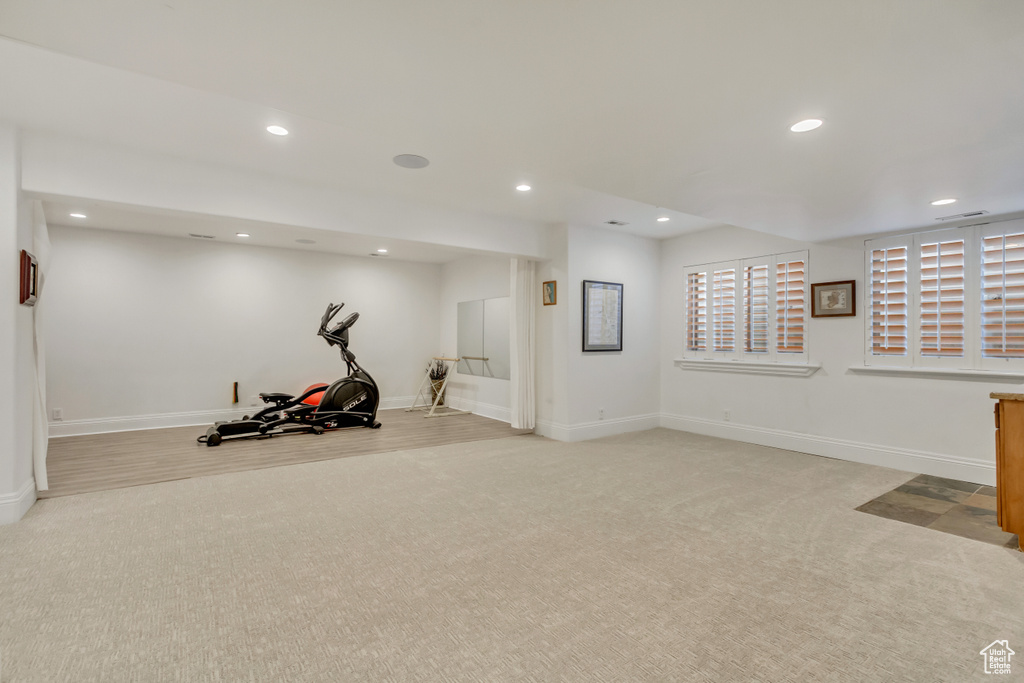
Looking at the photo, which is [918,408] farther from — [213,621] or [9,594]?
[9,594]

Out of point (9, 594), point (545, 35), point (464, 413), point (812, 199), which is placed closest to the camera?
point (545, 35)

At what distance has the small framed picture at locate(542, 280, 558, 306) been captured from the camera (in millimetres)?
5754

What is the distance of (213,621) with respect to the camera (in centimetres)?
200

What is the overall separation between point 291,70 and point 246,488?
10.5 ft

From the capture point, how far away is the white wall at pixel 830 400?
13.6 ft

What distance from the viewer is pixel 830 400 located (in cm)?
495

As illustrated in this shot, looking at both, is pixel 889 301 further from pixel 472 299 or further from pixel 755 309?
pixel 472 299

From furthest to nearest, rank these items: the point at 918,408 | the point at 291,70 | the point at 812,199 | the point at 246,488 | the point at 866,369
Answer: the point at 866,369 → the point at 918,408 → the point at 246,488 → the point at 812,199 → the point at 291,70

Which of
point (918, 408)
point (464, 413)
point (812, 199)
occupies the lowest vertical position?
point (464, 413)

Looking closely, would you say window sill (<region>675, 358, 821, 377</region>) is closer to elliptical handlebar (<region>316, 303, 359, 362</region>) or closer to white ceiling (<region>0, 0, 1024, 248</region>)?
white ceiling (<region>0, 0, 1024, 248</region>)

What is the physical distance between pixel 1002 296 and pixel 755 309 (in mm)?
2044

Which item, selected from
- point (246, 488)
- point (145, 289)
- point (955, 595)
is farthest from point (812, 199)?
point (145, 289)

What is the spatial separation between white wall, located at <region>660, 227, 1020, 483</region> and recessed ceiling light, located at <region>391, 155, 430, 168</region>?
393 centimetres

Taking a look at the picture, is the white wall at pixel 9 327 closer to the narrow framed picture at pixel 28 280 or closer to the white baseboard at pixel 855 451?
the narrow framed picture at pixel 28 280
